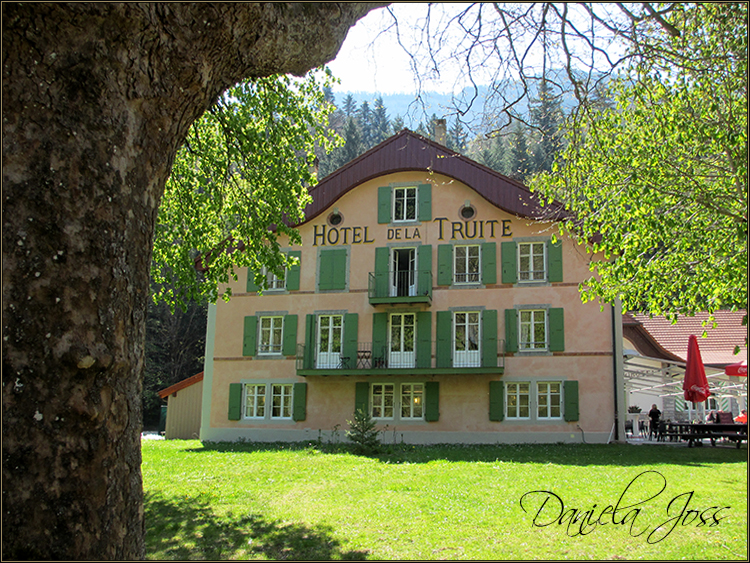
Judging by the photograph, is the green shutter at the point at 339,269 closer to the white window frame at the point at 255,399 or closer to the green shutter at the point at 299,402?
the green shutter at the point at 299,402

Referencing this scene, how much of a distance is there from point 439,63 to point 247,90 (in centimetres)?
422

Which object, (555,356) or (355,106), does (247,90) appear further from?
(355,106)

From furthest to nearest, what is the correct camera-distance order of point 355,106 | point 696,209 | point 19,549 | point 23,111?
point 355,106, point 696,209, point 23,111, point 19,549

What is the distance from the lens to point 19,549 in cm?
280

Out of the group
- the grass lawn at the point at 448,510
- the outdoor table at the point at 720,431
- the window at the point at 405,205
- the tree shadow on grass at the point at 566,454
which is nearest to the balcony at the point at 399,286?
the window at the point at 405,205

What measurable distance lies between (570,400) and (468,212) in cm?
737

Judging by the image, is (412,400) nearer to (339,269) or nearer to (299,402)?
(299,402)

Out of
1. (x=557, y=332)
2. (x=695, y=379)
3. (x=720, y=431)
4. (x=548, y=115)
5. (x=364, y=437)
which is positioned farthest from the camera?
A: (x=557, y=332)

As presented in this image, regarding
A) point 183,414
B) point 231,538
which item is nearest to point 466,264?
point 183,414

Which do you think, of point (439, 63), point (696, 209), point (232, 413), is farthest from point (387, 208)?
point (439, 63)

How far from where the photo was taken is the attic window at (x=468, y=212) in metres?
21.8

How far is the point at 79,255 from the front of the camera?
10.1ft

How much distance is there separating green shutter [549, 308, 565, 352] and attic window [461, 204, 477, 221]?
4515 mm

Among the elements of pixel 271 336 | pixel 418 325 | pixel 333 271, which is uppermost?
pixel 333 271
